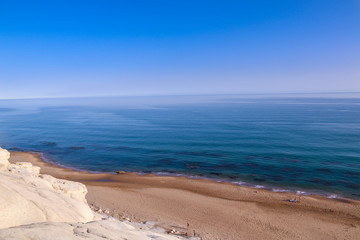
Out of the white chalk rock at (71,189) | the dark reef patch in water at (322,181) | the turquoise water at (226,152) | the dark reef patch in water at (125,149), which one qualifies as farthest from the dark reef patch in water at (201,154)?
the white chalk rock at (71,189)

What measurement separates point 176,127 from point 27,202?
6687 centimetres

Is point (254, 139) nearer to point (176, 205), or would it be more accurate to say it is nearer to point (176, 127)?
point (176, 127)

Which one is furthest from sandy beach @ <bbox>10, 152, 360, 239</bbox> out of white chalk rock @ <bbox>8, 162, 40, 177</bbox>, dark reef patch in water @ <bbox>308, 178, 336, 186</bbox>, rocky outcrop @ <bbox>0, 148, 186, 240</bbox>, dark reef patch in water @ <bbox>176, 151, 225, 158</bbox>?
dark reef patch in water @ <bbox>176, 151, 225, 158</bbox>

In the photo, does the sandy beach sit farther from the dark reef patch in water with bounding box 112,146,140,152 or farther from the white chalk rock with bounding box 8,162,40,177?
the dark reef patch in water with bounding box 112,146,140,152

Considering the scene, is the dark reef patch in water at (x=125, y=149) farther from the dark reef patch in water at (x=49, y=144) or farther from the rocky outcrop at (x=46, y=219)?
the rocky outcrop at (x=46, y=219)

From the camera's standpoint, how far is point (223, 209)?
2661cm

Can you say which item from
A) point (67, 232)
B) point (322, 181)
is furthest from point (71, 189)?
point (322, 181)

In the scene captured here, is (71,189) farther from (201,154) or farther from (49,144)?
(49,144)

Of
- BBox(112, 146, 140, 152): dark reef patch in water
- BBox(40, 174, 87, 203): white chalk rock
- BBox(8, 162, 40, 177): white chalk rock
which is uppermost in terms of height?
BBox(8, 162, 40, 177): white chalk rock

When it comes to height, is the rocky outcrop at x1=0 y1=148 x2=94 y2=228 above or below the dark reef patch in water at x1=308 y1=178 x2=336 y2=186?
above

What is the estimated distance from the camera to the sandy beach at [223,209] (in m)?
22.0

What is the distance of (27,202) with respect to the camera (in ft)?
37.6

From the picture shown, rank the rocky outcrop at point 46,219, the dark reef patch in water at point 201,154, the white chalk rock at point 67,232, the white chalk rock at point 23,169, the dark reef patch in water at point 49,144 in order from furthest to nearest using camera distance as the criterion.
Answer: the dark reef patch in water at point 49,144
the dark reef patch in water at point 201,154
the white chalk rock at point 23,169
the rocky outcrop at point 46,219
the white chalk rock at point 67,232

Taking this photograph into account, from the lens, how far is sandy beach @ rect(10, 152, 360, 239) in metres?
22.0
